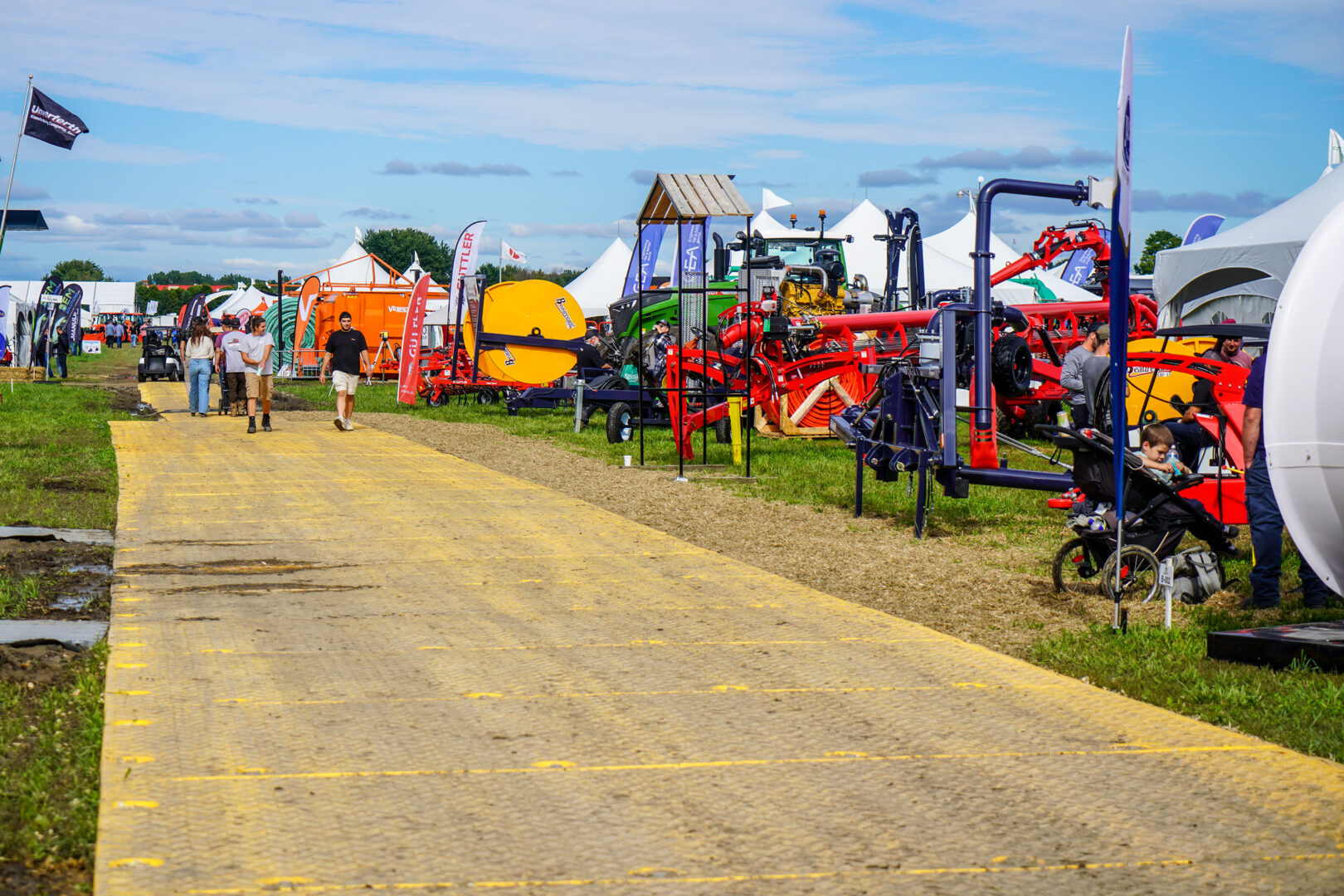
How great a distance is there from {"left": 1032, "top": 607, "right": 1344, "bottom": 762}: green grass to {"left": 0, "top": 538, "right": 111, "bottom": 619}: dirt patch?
5.32 metres

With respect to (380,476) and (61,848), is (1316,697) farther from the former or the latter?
(380,476)

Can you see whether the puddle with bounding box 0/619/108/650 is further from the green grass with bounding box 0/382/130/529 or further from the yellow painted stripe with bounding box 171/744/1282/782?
the green grass with bounding box 0/382/130/529

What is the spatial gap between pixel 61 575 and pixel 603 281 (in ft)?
132

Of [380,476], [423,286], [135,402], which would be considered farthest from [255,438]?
[135,402]

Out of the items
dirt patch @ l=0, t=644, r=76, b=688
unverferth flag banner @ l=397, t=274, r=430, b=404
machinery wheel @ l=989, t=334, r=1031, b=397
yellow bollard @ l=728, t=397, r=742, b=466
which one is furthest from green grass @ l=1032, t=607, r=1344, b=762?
unverferth flag banner @ l=397, t=274, r=430, b=404

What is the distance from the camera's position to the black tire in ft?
62.4

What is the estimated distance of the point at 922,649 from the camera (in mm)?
6891

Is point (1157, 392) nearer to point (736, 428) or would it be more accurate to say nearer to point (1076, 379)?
point (1076, 379)

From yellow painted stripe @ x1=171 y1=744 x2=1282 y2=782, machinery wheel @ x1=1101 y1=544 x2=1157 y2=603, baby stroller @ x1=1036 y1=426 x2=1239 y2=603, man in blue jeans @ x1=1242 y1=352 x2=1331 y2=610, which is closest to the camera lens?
yellow painted stripe @ x1=171 y1=744 x2=1282 y2=782

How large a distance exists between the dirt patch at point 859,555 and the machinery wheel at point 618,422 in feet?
10.3

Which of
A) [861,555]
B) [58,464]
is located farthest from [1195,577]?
[58,464]

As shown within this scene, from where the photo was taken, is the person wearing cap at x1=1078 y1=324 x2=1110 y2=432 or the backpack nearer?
the backpack

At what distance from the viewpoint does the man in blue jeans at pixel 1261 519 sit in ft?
25.1

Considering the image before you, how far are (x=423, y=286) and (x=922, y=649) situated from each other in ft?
65.6
